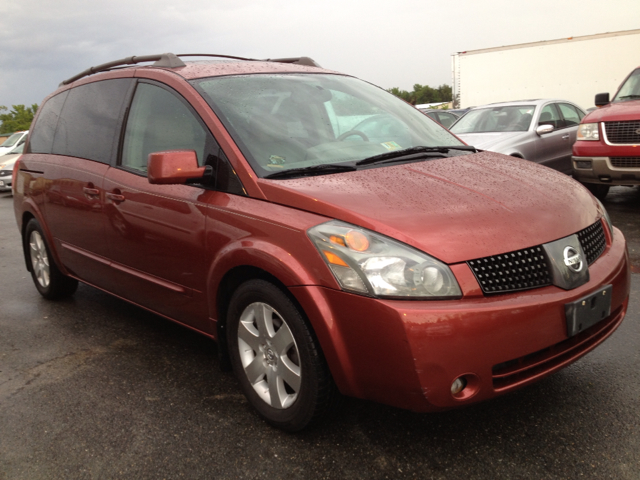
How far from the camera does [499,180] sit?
289 centimetres

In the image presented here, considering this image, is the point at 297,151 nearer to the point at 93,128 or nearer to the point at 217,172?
the point at 217,172

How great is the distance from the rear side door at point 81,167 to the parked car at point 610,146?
5668 millimetres

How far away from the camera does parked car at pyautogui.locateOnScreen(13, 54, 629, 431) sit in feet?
7.48

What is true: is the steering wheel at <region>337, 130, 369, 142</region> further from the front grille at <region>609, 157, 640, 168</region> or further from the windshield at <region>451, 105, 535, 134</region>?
the windshield at <region>451, 105, 535, 134</region>

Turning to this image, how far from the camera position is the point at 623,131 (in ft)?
23.6

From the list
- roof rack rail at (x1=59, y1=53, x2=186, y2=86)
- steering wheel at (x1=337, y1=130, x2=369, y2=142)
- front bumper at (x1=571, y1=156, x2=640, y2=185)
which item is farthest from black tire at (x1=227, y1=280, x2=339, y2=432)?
front bumper at (x1=571, y1=156, x2=640, y2=185)

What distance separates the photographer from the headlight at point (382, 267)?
2268 mm

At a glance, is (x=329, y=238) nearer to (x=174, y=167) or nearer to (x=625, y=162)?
(x=174, y=167)

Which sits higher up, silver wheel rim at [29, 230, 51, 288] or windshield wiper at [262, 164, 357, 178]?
windshield wiper at [262, 164, 357, 178]

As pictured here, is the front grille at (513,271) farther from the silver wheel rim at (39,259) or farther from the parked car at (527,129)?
the parked car at (527,129)

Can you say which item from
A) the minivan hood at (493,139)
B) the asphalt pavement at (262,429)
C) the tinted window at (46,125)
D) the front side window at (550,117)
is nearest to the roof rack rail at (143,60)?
the tinted window at (46,125)

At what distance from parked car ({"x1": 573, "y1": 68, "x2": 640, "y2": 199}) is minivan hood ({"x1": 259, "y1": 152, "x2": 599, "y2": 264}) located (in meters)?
4.63

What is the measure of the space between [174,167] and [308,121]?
2.58 ft

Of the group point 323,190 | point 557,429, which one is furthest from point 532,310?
point 323,190
